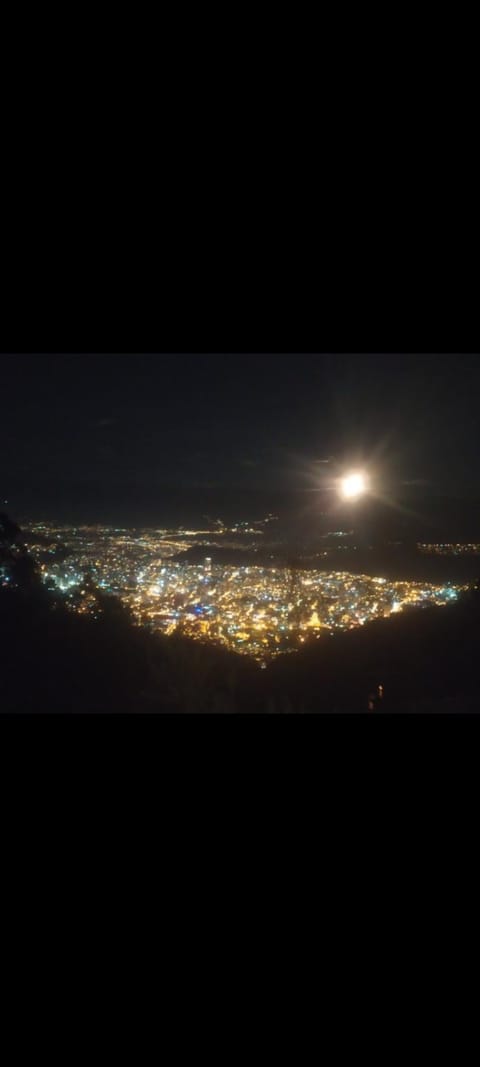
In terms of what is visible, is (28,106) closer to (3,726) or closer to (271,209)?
(271,209)

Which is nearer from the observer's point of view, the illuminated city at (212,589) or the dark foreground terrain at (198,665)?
the dark foreground terrain at (198,665)

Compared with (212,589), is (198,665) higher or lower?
lower

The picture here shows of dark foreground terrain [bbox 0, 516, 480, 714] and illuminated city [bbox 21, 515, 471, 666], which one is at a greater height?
illuminated city [bbox 21, 515, 471, 666]

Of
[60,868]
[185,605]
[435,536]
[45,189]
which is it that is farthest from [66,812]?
[435,536]

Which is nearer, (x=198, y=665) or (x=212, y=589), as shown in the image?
(x=198, y=665)

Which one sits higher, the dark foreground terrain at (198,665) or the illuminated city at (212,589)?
the illuminated city at (212,589)
